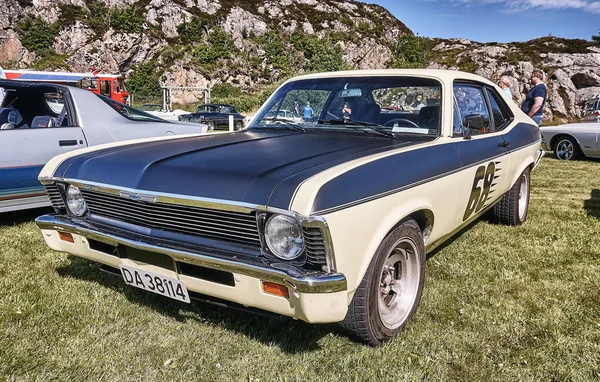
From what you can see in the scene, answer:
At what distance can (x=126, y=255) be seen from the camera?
2.37 metres

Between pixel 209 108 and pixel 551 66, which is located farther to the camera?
pixel 551 66

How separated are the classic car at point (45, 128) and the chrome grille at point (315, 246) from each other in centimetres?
347

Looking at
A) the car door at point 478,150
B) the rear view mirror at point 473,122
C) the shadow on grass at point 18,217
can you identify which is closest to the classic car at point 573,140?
the car door at point 478,150

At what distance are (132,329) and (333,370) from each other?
1.15m

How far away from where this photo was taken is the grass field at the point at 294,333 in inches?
85.4

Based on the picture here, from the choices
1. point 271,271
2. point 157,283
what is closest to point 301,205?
point 271,271

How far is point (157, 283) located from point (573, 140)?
1054 centimetres

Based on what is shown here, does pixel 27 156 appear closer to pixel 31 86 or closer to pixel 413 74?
pixel 31 86

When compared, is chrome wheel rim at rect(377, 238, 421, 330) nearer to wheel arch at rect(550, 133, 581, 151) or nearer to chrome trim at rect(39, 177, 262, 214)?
chrome trim at rect(39, 177, 262, 214)

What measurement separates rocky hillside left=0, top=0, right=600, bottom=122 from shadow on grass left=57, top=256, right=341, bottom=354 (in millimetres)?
37144

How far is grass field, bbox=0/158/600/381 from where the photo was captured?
217 cm

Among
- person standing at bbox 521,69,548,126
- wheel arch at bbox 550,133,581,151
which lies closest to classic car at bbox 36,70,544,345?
person standing at bbox 521,69,548,126

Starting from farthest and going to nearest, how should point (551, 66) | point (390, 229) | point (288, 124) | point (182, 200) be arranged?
point (551, 66), point (288, 124), point (390, 229), point (182, 200)

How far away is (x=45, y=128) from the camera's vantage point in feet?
14.5
